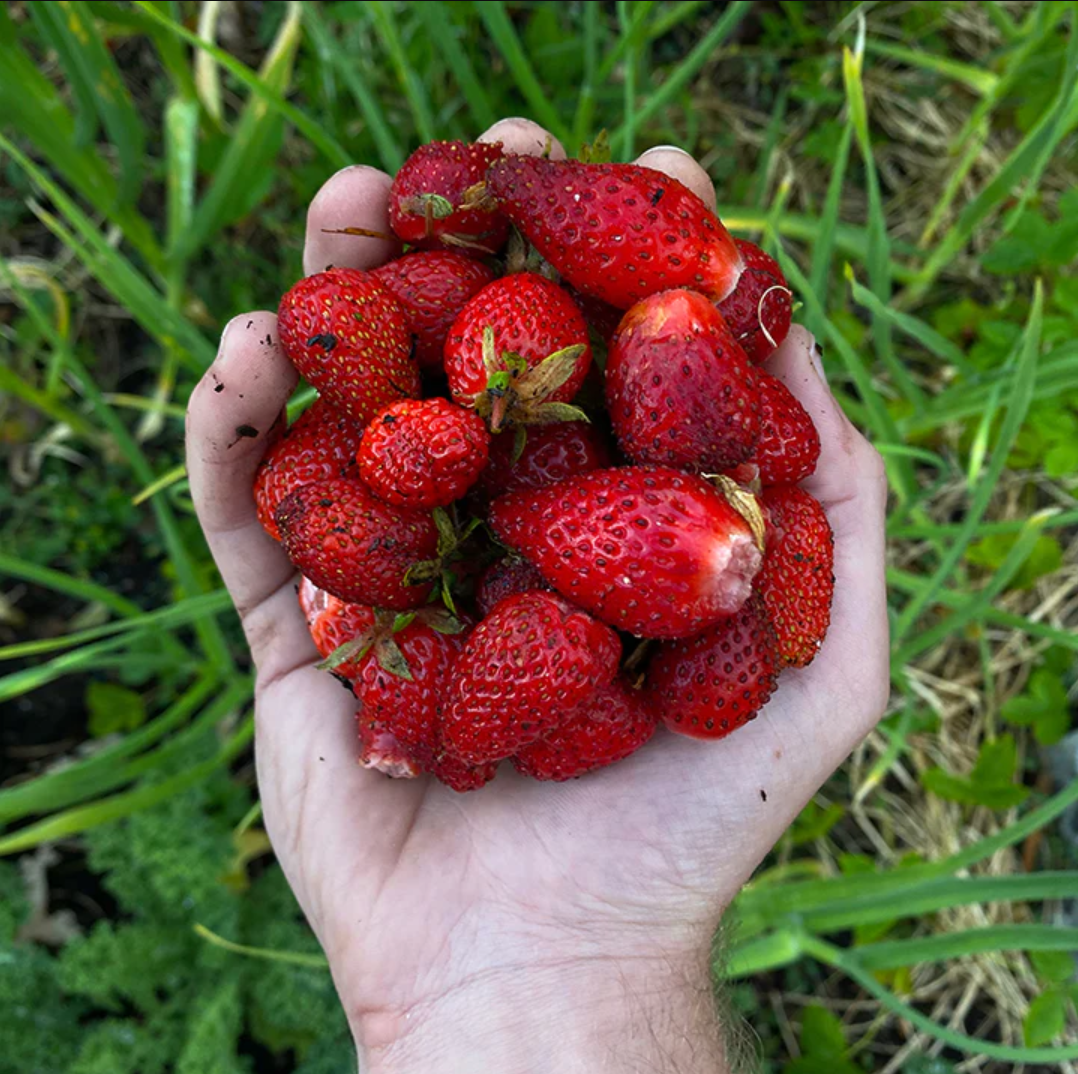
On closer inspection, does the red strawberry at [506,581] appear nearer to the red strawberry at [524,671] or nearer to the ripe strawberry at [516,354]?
the red strawberry at [524,671]

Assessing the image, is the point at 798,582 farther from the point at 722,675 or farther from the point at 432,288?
the point at 432,288

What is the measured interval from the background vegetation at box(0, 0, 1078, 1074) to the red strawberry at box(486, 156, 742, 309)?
0.24 meters

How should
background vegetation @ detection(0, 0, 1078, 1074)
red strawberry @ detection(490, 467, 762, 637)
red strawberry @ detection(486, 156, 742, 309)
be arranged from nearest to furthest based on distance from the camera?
red strawberry @ detection(490, 467, 762, 637) < red strawberry @ detection(486, 156, 742, 309) < background vegetation @ detection(0, 0, 1078, 1074)

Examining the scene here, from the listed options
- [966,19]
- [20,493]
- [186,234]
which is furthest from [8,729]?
[966,19]

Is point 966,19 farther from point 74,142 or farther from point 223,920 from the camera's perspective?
point 223,920

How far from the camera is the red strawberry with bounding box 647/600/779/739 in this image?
4.02 feet

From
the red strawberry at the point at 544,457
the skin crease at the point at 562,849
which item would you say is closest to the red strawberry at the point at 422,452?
the red strawberry at the point at 544,457

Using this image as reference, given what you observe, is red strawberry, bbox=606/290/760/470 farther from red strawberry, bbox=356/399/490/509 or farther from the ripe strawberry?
red strawberry, bbox=356/399/490/509

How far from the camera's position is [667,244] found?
125cm

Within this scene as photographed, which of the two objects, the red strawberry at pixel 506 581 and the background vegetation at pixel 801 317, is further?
the background vegetation at pixel 801 317

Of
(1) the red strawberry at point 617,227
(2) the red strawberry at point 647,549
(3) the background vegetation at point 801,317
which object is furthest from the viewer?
(3) the background vegetation at point 801,317

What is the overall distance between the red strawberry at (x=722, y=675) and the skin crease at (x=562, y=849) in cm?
15

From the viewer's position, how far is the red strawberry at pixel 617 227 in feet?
4.10

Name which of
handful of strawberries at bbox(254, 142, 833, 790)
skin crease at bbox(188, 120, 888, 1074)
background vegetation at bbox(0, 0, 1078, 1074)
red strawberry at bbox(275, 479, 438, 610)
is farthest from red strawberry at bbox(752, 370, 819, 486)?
red strawberry at bbox(275, 479, 438, 610)
